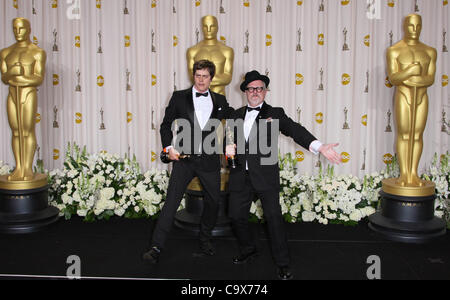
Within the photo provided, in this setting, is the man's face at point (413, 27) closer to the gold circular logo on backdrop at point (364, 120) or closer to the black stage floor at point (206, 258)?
the gold circular logo on backdrop at point (364, 120)

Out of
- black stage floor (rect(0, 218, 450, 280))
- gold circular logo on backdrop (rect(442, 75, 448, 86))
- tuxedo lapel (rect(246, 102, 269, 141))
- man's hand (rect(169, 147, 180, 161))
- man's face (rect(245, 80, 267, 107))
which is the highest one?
gold circular logo on backdrop (rect(442, 75, 448, 86))

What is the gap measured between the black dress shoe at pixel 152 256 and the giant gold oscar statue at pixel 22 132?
1.45 meters

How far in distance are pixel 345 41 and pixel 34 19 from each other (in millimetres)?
3670

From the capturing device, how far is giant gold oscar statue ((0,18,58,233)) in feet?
12.9

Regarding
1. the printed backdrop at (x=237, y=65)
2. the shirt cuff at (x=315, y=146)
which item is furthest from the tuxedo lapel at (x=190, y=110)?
the printed backdrop at (x=237, y=65)

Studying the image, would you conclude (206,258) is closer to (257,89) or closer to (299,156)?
(257,89)

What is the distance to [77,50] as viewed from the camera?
4.86 m

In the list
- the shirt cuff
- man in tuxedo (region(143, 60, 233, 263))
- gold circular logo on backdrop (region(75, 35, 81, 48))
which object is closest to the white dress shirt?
man in tuxedo (region(143, 60, 233, 263))

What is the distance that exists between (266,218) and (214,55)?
1831 mm

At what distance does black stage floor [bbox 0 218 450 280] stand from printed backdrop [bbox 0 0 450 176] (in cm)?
119

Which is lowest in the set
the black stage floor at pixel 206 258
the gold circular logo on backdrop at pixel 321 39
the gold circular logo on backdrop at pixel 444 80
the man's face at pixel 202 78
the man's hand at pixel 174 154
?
the black stage floor at pixel 206 258

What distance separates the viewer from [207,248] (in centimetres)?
340

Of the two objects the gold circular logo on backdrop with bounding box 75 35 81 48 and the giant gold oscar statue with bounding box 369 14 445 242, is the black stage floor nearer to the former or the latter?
the giant gold oscar statue with bounding box 369 14 445 242

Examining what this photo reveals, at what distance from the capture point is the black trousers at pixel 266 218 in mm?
2883
